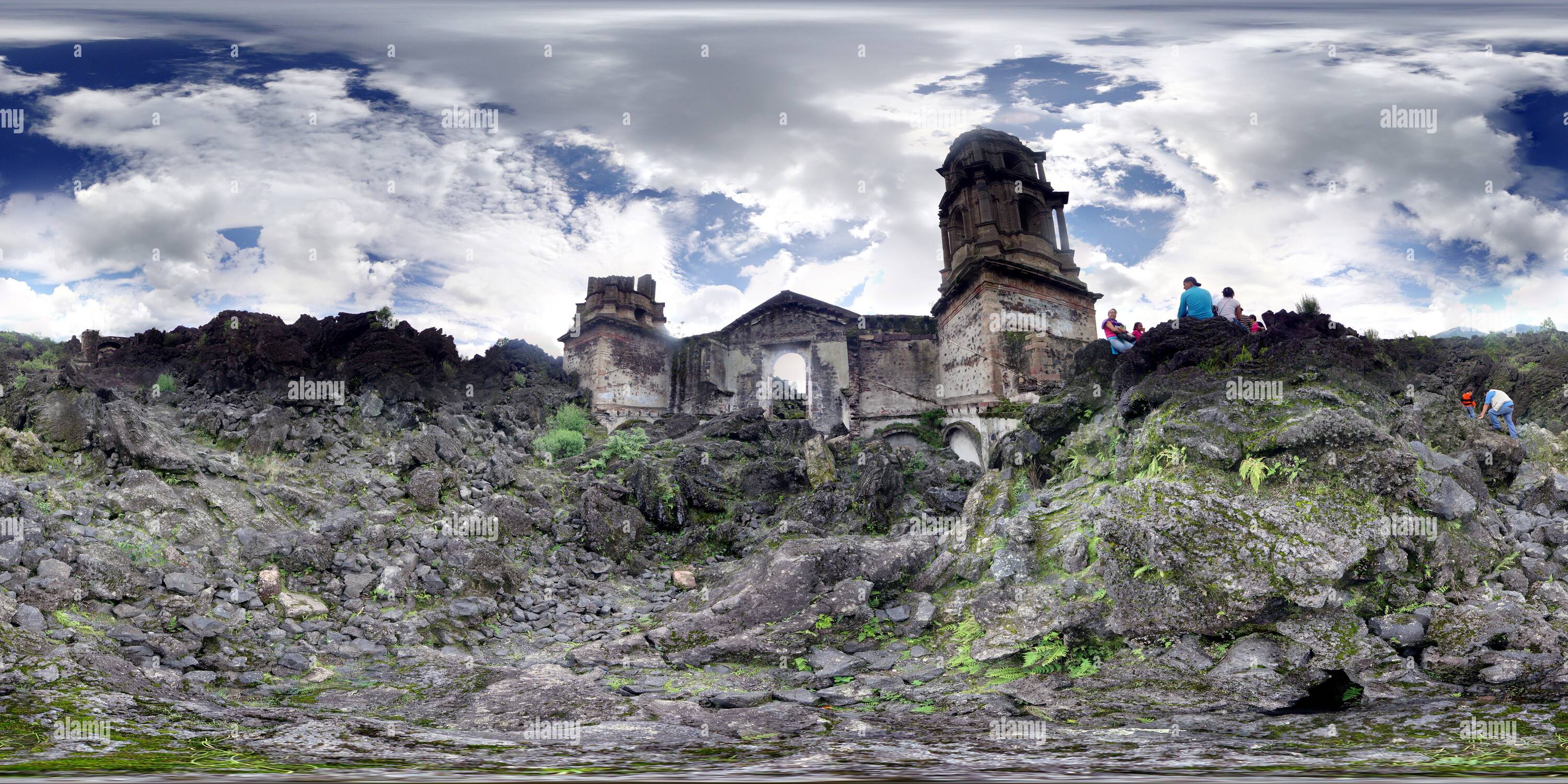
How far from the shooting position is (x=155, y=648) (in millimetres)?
6367

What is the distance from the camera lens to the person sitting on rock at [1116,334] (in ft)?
36.4

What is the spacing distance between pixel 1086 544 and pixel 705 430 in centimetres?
1286

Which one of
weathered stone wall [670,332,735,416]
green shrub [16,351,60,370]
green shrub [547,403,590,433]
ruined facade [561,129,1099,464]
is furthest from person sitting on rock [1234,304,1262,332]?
green shrub [16,351,60,370]

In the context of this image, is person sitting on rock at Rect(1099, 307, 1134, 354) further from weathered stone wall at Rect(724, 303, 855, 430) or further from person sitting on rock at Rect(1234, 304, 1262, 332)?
weathered stone wall at Rect(724, 303, 855, 430)

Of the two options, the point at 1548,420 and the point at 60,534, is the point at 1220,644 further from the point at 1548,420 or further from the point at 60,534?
the point at 1548,420

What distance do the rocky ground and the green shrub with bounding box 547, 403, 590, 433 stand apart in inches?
283

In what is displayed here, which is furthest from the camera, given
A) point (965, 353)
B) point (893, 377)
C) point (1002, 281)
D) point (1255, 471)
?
point (893, 377)

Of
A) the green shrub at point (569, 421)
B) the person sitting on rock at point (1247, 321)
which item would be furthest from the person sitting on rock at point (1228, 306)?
the green shrub at point (569, 421)

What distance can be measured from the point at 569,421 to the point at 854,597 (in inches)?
572

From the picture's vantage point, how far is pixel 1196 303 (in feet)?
35.2

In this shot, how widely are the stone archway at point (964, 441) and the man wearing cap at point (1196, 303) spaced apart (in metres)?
10.5

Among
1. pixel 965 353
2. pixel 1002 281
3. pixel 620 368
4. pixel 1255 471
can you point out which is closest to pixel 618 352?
pixel 620 368

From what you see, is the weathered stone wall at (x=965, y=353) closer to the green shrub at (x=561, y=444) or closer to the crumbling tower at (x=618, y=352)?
the crumbling tower at (x=618, y=352)

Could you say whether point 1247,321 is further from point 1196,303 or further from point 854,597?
point 854,597
